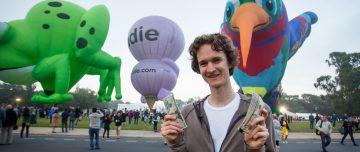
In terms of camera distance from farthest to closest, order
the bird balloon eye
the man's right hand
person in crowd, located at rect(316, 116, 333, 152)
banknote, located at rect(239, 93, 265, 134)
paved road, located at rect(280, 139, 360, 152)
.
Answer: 1. paved road, located at rect(280, 139, 360, 152)
2. person in crowd, located at rect(316, 116, 333, 152)
3. the bird balloon eye
4. the man's right hand
5. banknote, located at rect(239, 93, 265, 134)

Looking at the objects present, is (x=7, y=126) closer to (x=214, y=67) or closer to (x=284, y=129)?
(x=214, y=67)

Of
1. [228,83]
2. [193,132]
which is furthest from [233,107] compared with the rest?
[193,132]

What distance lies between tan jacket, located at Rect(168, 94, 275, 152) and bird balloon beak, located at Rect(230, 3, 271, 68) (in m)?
6.99

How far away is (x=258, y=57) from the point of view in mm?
9625

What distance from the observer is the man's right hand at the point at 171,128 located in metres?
1.86

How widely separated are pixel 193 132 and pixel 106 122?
14.1 m

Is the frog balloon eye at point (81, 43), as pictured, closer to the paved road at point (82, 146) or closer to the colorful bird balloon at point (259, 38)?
the paved road at point (82, 146)

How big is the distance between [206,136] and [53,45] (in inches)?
510

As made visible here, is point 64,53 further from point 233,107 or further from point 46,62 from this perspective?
point 233,107

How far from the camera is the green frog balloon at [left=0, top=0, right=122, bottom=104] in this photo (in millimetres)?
12945

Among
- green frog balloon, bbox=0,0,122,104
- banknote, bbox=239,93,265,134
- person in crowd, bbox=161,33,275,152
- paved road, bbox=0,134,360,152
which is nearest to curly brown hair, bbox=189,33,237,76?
person in crowd, bbox=161,33,275,152

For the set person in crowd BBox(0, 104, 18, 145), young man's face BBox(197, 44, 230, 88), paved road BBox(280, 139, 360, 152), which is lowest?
paved road BBox(280, 139, 360, 152)

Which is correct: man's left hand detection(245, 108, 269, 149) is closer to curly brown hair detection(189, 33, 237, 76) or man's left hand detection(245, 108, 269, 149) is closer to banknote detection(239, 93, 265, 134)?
banknote detection(239, 93, 265, 134)

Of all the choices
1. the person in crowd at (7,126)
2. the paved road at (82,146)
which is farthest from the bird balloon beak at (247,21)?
the person in crowd at (7,126)
